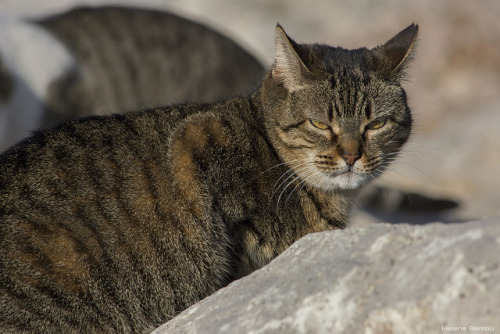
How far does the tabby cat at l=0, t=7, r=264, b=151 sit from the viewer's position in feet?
22.7

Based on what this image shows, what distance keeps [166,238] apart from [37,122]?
4.22 meters

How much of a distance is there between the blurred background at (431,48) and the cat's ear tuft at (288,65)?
367 centimetres

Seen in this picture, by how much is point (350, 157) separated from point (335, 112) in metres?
0.27

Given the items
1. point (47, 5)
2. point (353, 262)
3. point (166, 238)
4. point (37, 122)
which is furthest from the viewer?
point (47, 5)

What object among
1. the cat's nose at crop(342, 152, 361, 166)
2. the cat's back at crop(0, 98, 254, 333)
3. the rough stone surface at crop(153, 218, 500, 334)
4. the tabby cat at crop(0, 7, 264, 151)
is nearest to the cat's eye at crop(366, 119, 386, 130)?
the cat's nose at crop(342, 152, 361, 166)

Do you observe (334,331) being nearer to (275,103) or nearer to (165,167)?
(165,167)

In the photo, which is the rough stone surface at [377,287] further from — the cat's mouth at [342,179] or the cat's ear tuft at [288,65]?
the cat's ear tuft at [288,65]

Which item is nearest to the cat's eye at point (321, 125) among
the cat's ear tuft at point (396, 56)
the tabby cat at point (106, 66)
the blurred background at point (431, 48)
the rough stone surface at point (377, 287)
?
the cat's ear tuft at point (396, 56)

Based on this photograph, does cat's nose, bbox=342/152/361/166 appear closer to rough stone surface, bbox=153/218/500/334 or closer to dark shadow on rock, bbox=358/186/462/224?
rough stone surface, bbox=153/218/500/334

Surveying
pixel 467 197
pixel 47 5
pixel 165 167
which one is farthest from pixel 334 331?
pixel 47 5

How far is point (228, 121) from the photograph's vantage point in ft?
11.8

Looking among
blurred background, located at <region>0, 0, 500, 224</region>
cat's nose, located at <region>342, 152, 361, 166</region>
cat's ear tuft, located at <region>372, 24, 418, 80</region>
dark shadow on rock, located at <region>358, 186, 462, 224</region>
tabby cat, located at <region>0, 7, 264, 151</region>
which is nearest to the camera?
cat's nose, located at <region>342, 152, 361, 166</region>

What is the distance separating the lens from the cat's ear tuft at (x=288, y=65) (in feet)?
11.7

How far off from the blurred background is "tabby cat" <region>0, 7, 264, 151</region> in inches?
36.2
